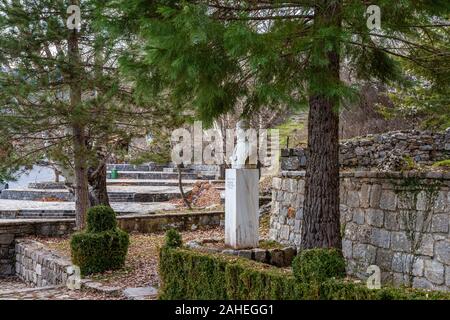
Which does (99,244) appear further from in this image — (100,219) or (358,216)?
(358,216)

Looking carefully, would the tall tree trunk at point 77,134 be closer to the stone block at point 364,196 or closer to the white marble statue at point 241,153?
A: the white marble statue at point 241,153

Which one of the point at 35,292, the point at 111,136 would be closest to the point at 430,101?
the point at 111,136

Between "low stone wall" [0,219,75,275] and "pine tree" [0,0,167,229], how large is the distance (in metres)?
1.71

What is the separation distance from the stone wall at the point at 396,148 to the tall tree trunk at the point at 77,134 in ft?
14.7

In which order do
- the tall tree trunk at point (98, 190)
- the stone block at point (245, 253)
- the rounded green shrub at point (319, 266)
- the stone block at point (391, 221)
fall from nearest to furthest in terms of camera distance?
the rounded green shrub at point (319, 266) → the stone block at point (391, 221) → the stone block at point (245, 253) → the tall tree trunk at point (98, 190)

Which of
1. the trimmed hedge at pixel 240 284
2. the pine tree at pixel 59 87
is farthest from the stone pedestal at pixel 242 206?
the pine tree at pixel 59 87

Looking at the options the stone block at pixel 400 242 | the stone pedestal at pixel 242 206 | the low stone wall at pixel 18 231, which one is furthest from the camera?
the low stone wall at pixel 18 231

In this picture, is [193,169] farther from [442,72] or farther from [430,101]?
[442,72]

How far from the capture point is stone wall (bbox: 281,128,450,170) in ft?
26.6

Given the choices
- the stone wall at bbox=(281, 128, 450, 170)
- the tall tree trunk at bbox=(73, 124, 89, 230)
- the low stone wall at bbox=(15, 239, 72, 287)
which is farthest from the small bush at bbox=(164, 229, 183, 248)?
the tall tree trunk at bbox=(73, 124, 89, 230)

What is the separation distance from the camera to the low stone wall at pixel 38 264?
339 inches

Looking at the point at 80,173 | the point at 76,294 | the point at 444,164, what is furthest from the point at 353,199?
the point at 80,173
